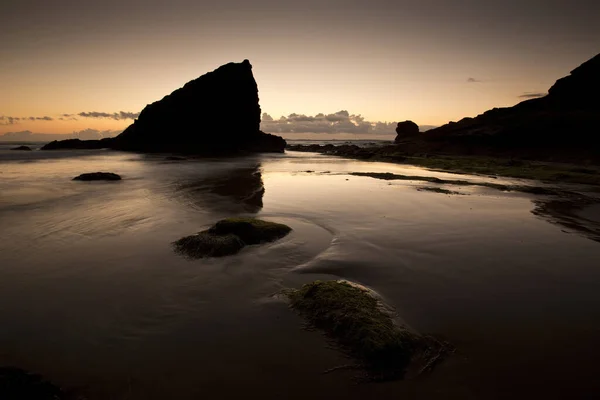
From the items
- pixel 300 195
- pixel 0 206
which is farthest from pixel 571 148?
pixel 0 206

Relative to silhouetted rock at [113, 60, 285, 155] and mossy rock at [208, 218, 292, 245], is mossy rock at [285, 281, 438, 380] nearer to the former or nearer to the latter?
mossy rock at [208, 218, 292, 245]

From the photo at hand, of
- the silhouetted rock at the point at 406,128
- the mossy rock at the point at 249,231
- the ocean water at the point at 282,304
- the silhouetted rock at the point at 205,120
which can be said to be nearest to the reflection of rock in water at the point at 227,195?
the ocean water at the point at 282,304

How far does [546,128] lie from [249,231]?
46458 millimetres

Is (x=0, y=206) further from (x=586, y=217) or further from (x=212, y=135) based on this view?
(x=212, y=135)

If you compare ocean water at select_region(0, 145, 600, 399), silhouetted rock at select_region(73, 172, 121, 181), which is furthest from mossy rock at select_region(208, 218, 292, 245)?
silhouetted rock at select_region(73, 172, 121, 181)

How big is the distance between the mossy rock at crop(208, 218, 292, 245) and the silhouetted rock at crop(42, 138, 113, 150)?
284 ft

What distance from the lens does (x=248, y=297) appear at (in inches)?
221

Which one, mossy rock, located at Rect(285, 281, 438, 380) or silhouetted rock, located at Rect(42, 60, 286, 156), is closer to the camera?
mossy rock, located at Rect(285, 281, 438, 380)

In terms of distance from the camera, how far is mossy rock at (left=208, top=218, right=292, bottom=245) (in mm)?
8531

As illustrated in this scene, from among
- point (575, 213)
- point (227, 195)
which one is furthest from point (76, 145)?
point (575, 213)

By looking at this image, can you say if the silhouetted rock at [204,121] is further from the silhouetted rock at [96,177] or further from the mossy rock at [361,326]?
the mossy rock at [361,326]

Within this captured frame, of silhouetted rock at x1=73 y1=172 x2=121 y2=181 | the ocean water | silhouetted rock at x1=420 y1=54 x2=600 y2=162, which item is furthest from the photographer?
silhouetted rock at x1=420 y1=54 x2=600 y2=162

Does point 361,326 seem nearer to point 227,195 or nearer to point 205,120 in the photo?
point 227,195

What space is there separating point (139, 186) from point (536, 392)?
71.2 feet
